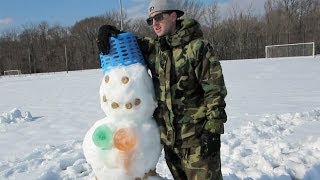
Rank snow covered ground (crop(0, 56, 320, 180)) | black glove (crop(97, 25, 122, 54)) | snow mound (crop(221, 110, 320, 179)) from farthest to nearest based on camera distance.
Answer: snow covered ground (crop(0, 56, 320, 180)), snow mound (crop(221, 110, 320, 179)), black glove (crop(97, 25, 122, 54))

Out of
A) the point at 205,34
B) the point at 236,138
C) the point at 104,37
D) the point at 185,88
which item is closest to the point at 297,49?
the point at 205,34

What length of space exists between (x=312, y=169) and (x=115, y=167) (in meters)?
2.41

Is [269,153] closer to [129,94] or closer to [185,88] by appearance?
[185,88]

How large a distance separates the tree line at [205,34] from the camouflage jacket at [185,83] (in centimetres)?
3458

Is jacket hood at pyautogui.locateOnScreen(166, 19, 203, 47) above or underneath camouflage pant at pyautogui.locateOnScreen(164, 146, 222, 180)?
above

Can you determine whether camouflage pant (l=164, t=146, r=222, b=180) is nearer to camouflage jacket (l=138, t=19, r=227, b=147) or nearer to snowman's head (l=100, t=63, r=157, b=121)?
camouflage jacket (l=138, t=19, r=227, b=147)

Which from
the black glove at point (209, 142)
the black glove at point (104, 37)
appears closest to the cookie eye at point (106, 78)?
the black glove at point (104, 37)

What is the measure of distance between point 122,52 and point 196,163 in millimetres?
906

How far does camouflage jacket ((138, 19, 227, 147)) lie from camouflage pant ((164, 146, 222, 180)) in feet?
0.23

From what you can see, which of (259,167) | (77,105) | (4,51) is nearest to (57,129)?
(77,105)

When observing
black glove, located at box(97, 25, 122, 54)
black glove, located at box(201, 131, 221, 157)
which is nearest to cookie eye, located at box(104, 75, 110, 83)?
black glove, located at box(97, 25, 122, 54)

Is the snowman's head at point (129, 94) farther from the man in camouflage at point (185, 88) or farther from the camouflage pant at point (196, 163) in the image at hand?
the camouflage pant at point (196, 163)

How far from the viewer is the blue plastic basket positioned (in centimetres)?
286

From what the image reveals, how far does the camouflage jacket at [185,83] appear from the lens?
2695 millimetres
